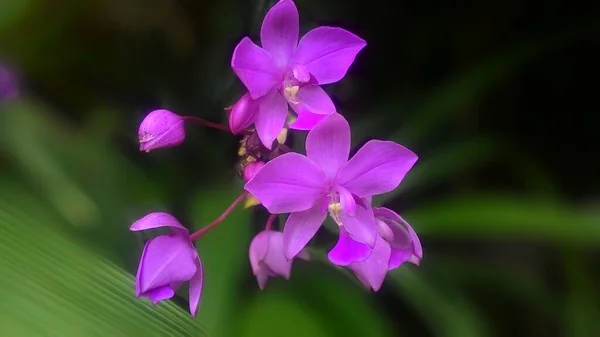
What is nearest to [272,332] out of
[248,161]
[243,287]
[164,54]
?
[243,287]

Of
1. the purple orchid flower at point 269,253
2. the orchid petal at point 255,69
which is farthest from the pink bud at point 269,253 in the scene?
the orchid petal at point 255,69

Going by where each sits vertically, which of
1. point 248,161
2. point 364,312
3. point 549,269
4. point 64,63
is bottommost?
point 549,269

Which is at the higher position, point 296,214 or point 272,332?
point 296,214

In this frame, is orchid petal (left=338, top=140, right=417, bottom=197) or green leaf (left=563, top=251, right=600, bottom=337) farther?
green leaf (left=563, top=251, right=600, bottom=337)

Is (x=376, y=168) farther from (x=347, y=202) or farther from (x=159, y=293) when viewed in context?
(x=159, y=293)

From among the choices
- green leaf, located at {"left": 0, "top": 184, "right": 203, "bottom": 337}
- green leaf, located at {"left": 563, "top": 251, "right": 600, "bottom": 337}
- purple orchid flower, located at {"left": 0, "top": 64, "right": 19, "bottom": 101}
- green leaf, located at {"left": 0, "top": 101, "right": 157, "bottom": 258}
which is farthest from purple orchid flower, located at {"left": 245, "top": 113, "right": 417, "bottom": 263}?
purple orchid flower, located at {"left": 0, "top": 64, "right": 19, "bottom": 101}

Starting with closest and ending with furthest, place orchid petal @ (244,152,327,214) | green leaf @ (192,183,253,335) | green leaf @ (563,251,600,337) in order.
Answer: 1. orchid petal @ (244,152,327,214)
2. green leaf @ (192,183,253,335)
3. green leaf @ (563,251,600,337)

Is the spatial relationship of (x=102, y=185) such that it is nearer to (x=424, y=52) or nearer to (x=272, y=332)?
(x=272, y=332)

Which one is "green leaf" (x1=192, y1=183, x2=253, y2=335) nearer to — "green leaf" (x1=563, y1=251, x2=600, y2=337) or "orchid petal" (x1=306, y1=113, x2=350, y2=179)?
"orchid petal" (x1=306, y1=113, x2=350, y2=179)
